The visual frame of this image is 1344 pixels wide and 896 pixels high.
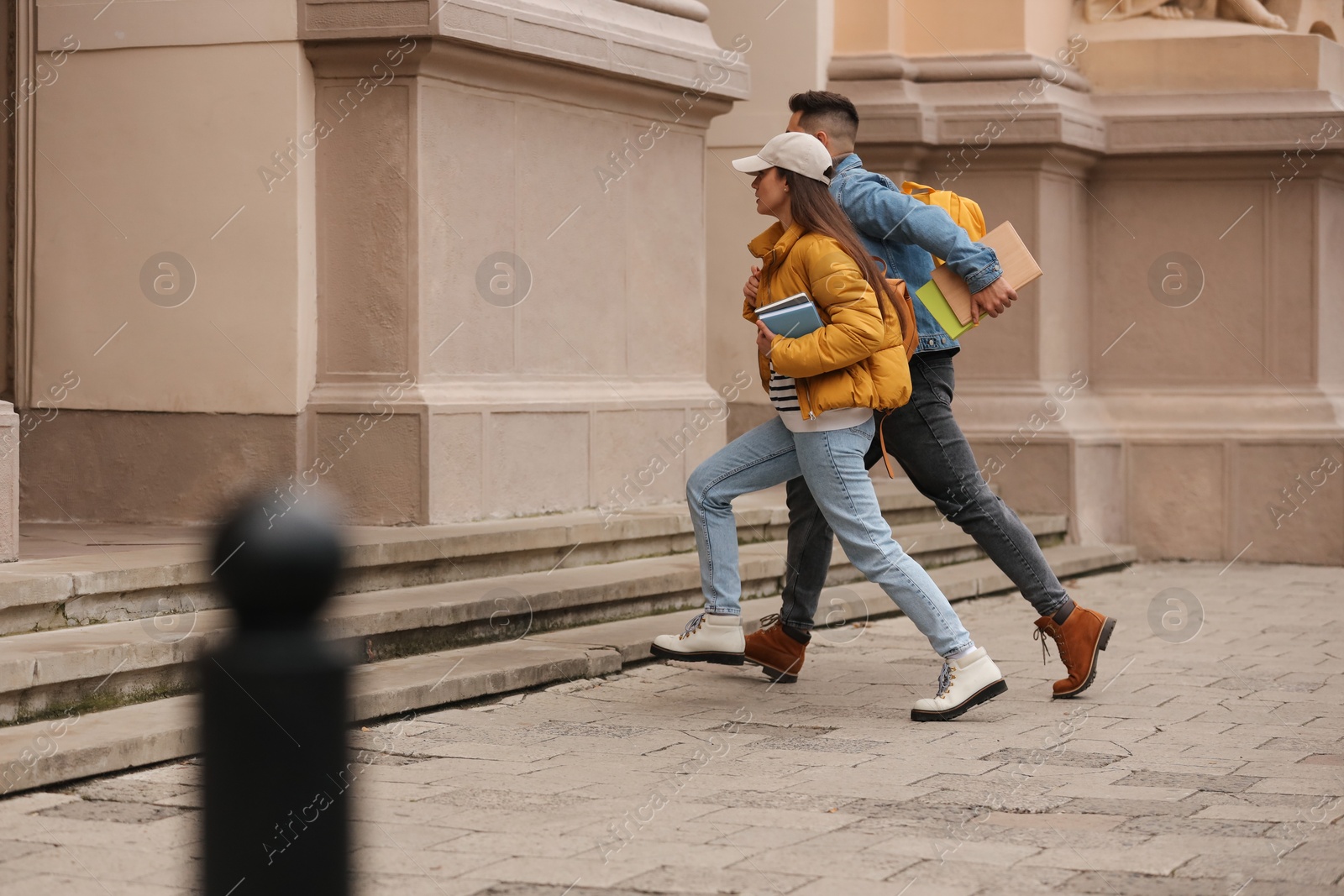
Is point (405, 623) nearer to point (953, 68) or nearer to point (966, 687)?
point (966, 687)

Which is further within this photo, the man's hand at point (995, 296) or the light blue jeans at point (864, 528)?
the man's hand at point (995, 296)

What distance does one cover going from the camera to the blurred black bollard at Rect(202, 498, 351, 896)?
1.84 metres

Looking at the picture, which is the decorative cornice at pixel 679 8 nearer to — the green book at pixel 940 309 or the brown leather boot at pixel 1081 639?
the green book at pixel 940 309

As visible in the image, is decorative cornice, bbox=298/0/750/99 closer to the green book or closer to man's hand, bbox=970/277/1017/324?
the green book

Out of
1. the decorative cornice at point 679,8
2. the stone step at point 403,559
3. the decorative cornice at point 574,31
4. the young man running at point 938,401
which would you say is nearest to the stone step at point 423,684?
the stone step at point 403,559

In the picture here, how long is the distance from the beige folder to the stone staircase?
190 cm

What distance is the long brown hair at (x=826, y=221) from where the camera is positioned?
18.3 feet

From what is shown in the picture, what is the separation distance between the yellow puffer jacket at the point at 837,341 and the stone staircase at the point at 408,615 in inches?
59.3

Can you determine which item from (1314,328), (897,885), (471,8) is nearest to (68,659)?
(897,885)

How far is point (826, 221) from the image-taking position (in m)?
5.64

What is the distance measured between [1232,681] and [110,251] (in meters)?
5.09

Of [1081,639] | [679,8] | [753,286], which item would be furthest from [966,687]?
[679,8]

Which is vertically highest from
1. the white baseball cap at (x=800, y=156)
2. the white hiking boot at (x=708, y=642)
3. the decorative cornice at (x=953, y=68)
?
the decorative cornice at (x=953, y=68)

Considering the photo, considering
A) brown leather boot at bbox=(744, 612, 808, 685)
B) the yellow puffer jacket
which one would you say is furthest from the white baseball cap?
brown leather boot at bbox=(744, 612, 808, 685)
